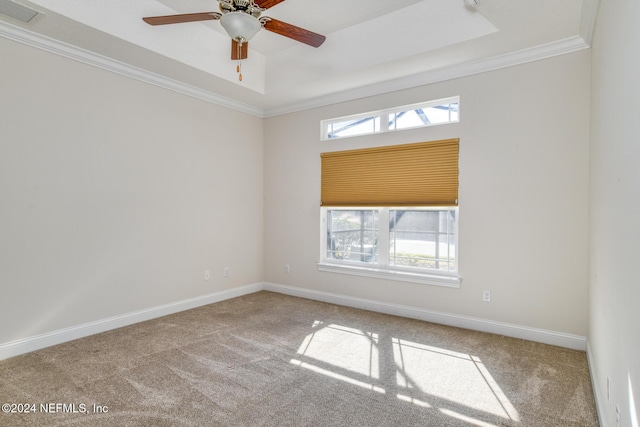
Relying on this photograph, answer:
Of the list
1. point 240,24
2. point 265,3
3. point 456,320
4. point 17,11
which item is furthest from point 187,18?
point 456,320

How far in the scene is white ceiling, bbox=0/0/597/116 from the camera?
2.83 meters

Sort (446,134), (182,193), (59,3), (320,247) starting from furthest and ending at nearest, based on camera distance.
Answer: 1. (320,247)
2. (182,193)
3. (446,134)
4. (59,3)

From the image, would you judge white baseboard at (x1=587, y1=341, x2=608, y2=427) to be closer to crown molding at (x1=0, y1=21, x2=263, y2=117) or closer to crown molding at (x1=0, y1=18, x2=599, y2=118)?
crown molding at (x1=0, y1=18, x2=599, y2=118)

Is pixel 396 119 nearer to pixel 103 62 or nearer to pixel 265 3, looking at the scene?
pixel 265 3

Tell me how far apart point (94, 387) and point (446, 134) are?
13.0ft

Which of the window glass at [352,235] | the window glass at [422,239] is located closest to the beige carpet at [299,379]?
the window glass at [422,239]

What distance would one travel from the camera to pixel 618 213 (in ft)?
5.28

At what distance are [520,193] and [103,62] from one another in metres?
4.45

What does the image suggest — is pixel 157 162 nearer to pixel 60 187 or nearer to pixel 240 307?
pixel 60 187

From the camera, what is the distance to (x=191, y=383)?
248 centimetres

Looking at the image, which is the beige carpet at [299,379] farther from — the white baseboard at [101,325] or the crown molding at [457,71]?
the crown molding at [457,71]

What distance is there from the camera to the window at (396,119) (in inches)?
150

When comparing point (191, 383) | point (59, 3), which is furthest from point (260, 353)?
point (59, 3)

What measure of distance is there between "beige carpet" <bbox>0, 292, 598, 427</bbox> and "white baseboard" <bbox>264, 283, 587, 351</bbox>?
12cm
